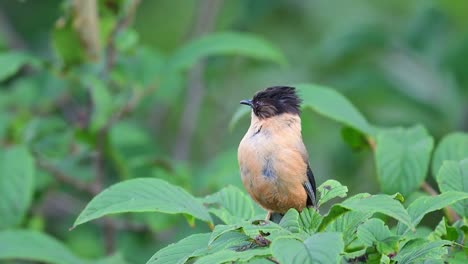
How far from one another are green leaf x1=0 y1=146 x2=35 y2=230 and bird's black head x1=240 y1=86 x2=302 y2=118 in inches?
67.5

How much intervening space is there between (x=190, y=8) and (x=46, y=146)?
206 inches

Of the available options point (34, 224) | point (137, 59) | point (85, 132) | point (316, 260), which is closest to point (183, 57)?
point (137, 59)

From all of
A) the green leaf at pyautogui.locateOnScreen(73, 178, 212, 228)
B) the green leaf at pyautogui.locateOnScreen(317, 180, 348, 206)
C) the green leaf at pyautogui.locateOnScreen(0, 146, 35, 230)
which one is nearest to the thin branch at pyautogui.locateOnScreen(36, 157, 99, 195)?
the green leaf at pyautogui.locateOnScreen(0, 146, 35, 230)

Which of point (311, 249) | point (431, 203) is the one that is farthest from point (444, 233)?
point (311, 249)

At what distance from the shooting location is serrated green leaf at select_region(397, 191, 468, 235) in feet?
10.6

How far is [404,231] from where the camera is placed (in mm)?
3598

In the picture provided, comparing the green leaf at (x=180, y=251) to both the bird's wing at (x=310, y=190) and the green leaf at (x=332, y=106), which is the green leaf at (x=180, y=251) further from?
the green leaf at (x=332, y=106)

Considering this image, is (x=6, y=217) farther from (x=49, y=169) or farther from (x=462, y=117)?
(x=462, y=117)

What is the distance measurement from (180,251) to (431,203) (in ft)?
3.30

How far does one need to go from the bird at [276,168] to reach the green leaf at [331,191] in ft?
2.15

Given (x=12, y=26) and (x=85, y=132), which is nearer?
(x=85, y=132)

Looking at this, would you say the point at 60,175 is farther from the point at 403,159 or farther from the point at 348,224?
the point at 348,224

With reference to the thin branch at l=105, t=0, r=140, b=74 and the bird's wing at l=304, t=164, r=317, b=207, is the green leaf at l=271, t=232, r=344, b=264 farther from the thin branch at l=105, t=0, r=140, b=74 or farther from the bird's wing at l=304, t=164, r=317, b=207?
the thin branch at l=105, t=0, r=140, b=74

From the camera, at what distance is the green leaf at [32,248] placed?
447 cm
